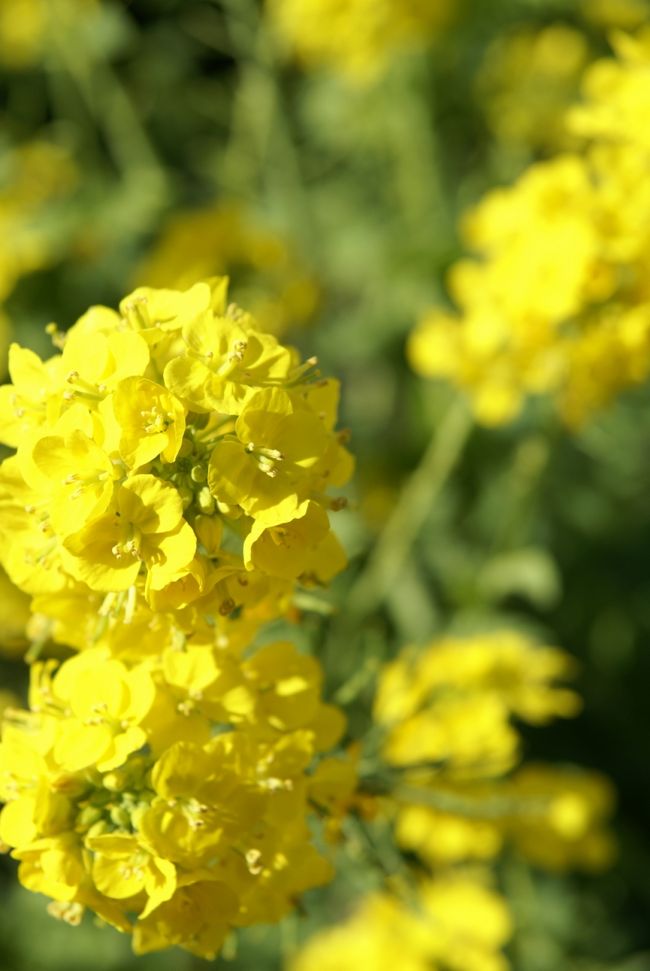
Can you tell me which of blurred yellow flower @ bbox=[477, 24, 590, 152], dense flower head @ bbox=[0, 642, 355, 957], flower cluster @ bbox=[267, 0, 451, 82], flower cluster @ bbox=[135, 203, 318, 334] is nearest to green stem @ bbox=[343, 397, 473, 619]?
flower cluster @ bbox=[135, 203, 318, 334]

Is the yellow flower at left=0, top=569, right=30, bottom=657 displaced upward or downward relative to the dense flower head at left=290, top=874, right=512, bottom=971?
upward

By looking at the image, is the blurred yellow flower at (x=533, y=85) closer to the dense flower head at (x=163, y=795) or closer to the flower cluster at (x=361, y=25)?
the flower cluster at (x=361, y=25)

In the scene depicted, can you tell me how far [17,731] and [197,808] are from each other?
1.14 ft

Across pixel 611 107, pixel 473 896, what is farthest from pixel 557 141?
pixel 473 896

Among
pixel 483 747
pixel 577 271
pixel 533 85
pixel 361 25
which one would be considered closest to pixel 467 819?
pixel 483 747

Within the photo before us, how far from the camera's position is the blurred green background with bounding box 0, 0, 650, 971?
3896mm

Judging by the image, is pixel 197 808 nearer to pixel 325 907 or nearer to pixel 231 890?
pixel 231 890

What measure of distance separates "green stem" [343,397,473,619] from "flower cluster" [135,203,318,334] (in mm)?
828

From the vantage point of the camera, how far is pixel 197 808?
5.79 ft

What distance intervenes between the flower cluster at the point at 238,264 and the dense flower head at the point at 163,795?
2390 mm

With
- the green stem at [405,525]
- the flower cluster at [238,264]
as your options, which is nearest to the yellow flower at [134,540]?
the green stem at [405,525]

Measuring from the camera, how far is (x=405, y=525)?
3777mm

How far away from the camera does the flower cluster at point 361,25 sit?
15.5ft

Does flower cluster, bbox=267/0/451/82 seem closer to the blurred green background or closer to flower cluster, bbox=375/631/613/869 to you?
the blurred green background
